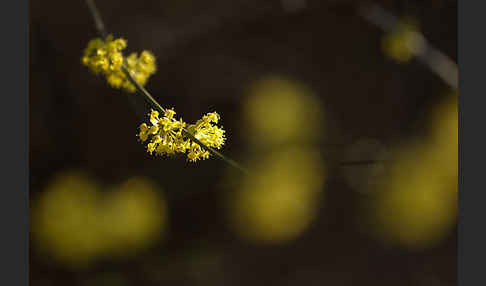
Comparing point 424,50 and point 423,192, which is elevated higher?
point 424,50

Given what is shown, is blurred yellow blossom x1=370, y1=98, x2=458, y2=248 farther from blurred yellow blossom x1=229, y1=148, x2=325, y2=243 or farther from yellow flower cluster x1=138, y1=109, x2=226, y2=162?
yellow flower cluster x1=138, y1=109, x2=226, y2=162

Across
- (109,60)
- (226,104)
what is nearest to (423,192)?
(226,104)

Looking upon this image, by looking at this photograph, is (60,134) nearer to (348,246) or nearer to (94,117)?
(94,117)

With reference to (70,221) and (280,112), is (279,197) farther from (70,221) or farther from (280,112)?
(70,221)

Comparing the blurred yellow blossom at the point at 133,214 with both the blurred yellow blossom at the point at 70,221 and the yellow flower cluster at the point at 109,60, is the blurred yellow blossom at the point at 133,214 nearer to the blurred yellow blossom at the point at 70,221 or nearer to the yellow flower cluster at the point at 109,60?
the blurred yellow blossom at the point at 70,221

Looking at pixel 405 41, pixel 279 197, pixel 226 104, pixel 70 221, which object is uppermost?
pixel 405 41

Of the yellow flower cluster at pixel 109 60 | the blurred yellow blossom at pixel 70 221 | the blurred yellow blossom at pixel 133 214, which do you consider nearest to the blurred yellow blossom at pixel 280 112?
the blurred yellow blossom at pixel 133 214
